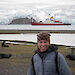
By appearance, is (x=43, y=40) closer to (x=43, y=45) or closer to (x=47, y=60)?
(x=43, y=45)

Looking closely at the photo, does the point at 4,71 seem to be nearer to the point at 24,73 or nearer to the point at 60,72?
the point at 24,73

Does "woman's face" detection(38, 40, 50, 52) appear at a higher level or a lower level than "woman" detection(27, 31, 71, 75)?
higher

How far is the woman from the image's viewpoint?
2.47 m

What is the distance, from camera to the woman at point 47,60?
247 centimetres

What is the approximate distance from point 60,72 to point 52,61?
20 cm

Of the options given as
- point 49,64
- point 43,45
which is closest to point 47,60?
point 49,64

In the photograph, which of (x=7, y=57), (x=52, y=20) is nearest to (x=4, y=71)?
(x=7, y=57)

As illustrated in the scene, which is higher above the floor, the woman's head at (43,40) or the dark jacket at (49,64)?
the woman's head at (43,40)

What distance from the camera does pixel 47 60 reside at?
251 centimetres

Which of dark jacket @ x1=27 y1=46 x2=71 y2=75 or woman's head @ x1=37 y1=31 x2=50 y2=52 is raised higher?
woman's head @ x1=37 y1=31 x2=50 y2=52

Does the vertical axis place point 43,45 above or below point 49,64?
above

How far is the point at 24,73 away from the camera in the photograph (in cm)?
675

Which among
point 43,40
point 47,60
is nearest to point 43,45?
point 43,40

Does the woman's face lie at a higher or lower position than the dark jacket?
higher
